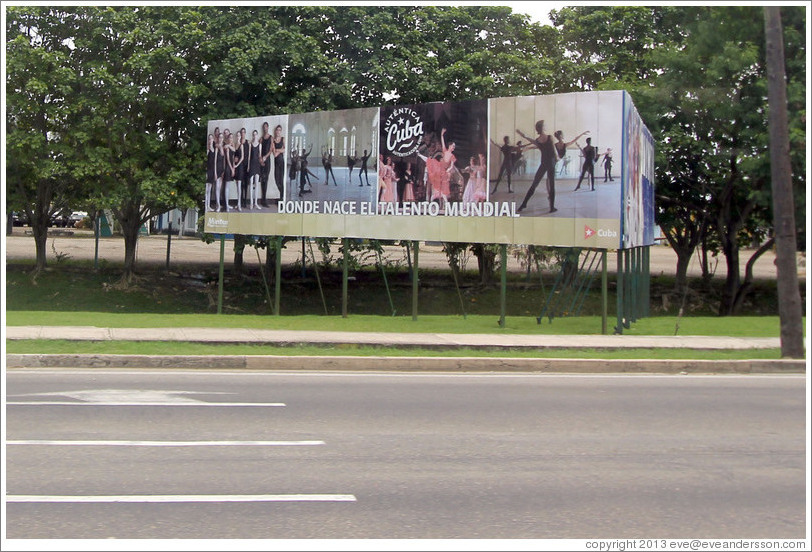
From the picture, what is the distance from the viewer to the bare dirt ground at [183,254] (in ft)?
118

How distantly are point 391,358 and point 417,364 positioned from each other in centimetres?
43

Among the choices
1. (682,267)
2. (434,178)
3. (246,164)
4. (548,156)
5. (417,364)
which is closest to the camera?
(417,364)

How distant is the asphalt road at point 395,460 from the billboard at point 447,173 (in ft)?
23.1

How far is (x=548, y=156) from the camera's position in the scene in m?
19.0

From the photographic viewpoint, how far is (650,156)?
2411 cm

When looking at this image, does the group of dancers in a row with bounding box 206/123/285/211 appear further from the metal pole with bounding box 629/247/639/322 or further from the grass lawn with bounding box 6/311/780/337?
the metal pole with bounding box 629/247/639/322

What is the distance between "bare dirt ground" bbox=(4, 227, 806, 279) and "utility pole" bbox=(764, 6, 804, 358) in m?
16.6

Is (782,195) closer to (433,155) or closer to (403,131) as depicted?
(433,155)

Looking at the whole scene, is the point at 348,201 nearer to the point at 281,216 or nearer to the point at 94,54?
the point at 281,216

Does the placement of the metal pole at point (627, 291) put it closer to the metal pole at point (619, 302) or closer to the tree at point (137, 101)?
the metal pole at point (619, 302)

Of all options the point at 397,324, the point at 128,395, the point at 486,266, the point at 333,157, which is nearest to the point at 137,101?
the point at 333,157

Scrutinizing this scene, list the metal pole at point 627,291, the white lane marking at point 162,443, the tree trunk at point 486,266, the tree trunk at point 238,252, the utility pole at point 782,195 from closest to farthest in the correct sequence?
the white lane marking at point 162,443, the utility pole at point 782,195, the metal pole at point 627,291, the tree trunk at point 238,252, the tree trunk at point 486,266

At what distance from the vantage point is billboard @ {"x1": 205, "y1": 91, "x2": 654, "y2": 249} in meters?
18.5

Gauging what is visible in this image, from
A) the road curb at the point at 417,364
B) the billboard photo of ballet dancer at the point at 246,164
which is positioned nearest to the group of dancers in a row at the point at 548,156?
the road curb at the point at 417,364
